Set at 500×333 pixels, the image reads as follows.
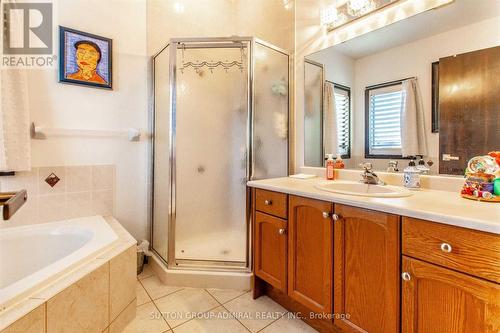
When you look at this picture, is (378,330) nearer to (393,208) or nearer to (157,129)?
(393,208)

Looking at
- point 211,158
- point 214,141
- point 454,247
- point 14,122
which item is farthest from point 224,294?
point 14,122

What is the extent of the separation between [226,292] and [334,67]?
69.6 inches

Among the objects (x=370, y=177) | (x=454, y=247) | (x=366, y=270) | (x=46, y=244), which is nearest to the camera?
(x=454, y=247)

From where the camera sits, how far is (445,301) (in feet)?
2.64

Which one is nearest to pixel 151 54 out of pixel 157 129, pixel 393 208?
pixel 157 129

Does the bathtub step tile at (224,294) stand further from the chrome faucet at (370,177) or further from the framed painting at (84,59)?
the framed painting at (84,59)

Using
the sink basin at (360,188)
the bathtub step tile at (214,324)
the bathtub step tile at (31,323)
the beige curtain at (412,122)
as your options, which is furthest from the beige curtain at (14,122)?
the beige curtain at (412,122)

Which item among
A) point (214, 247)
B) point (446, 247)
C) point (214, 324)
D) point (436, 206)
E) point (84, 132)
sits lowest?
point (214, 324)

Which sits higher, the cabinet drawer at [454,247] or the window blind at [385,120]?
the window blind at [385,120]

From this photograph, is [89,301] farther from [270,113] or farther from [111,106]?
[270,113]

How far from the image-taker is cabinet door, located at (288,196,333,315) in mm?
1158

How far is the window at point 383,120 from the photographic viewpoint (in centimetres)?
144

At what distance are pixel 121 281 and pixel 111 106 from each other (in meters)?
1.34

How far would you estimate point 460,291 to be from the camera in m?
0.77
